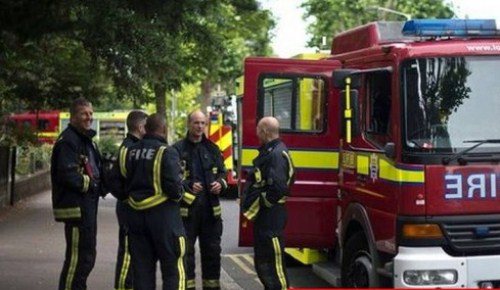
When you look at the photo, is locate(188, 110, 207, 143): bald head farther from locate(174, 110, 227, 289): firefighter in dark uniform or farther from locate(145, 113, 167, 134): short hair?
locate(145, 113, 167, 134): short hair

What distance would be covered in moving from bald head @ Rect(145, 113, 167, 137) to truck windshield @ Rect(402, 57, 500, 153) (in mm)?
1892

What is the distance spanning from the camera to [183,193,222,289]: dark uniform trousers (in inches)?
288

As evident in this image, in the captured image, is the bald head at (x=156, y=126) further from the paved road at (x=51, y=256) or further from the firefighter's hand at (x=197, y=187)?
the paved road at (x=51, y=256)

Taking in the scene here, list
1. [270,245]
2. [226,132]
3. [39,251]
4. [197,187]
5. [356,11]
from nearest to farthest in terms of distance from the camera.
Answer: [270,245]
[197,187]
[39,251]
[226,132]
[356,11]

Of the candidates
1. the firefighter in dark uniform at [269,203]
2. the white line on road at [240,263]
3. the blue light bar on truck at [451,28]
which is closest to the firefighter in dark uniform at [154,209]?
the firefighter in dark uniform at [269,203]

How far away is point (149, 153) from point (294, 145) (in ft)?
7.24

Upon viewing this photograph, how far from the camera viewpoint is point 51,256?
10727 mm

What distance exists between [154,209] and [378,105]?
2036 mm

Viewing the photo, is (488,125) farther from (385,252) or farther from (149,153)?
(149,153)

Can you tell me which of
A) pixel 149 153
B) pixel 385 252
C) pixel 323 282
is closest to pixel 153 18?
pixel 149 153

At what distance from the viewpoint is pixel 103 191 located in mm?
6926

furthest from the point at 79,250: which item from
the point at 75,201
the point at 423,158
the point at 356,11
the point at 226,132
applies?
the point at 356,11

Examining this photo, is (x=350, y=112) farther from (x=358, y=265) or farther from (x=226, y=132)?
(x=226, y=132)

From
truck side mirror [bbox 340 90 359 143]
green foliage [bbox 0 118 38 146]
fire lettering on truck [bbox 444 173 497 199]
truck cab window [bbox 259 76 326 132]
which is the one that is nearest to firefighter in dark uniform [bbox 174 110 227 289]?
truck cab window [bbox 259 76 326 132]
